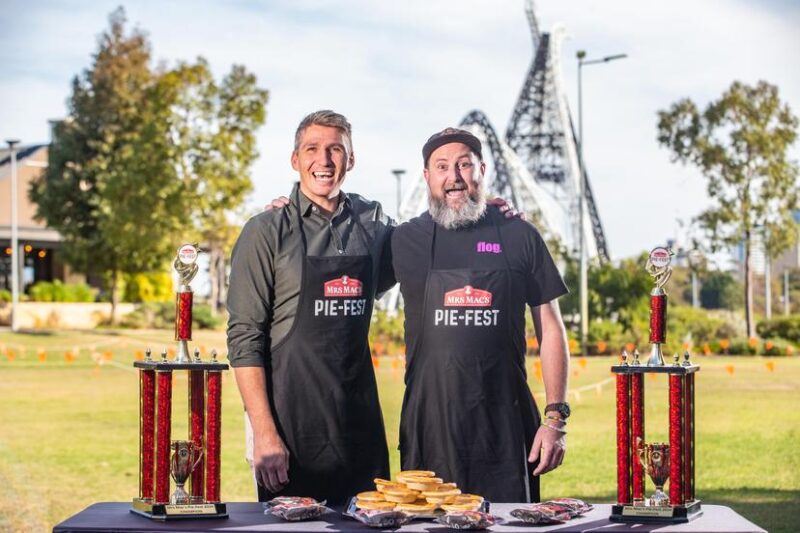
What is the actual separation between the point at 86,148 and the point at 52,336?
10201 millimetres

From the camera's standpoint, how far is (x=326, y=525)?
341cm

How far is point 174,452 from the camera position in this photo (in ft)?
11.8

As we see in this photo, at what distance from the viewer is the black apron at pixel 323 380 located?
4098 mm

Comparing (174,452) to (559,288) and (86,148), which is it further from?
(86,148)

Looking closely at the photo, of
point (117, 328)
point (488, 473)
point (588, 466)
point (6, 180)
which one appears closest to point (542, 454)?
point (488, 473)

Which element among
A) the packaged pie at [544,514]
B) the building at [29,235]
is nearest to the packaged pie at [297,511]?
the packaged pie at [544,514]

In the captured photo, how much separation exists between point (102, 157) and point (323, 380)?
1260 inches

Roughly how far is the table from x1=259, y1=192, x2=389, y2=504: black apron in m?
0.54

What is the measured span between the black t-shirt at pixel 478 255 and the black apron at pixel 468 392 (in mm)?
45

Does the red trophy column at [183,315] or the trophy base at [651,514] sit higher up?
the red trophy column at [183,315]

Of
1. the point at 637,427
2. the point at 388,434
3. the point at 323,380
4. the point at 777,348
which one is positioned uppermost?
the point at 323,380

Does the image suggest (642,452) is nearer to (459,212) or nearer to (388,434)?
(459,212)

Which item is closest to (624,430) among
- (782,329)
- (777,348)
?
(777,348)

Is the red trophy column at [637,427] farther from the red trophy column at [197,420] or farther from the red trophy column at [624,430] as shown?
the red trophy column at [197,420]
